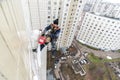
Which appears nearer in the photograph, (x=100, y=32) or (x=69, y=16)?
(x=69, y=16)

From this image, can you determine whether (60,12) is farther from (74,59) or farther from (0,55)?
(0,55)

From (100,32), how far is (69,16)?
4.31 metres

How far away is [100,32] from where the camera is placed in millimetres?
11945

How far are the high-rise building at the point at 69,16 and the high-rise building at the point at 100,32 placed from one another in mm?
2090

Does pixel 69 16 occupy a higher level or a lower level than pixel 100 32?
higher

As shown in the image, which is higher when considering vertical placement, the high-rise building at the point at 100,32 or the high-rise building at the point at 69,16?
the high-rise building at the point at 69,16

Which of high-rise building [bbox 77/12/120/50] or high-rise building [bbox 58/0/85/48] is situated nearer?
high-rise building [bbox 58/0/85/48]

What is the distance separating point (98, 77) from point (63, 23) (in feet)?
17.3

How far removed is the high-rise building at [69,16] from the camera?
796 cm

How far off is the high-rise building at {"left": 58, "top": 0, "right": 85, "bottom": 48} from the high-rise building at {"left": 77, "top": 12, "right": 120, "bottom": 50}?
2.09 meters

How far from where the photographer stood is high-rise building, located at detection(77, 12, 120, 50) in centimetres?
1112

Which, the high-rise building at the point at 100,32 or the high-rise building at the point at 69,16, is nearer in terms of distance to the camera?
the high-rise building at the point at 69,16

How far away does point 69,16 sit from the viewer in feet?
28.6

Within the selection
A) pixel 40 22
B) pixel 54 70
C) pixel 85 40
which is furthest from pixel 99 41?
pixel 40 22
